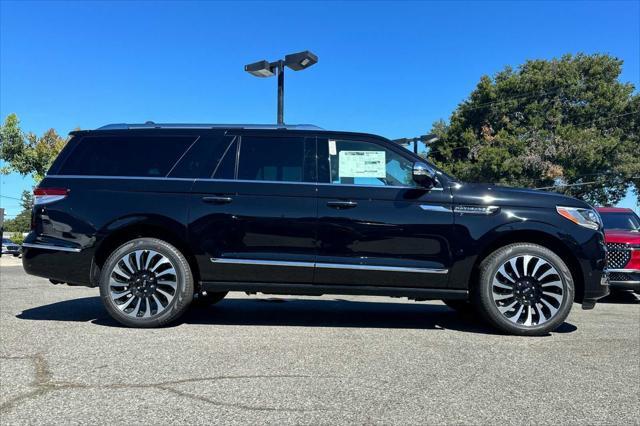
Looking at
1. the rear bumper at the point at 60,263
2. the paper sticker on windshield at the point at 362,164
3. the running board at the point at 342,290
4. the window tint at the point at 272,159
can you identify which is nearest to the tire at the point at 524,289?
the running board at the point at 342,290

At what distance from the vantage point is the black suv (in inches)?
190

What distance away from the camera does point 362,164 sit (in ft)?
16.6

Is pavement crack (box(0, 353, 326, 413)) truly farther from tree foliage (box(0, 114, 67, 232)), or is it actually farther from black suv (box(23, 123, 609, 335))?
tree foliage (box(0, 114, 67, 232))

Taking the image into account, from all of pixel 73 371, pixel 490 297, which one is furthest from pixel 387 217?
pixel 73 371

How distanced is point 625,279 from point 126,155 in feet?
24.7

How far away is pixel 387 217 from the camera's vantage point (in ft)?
15.9

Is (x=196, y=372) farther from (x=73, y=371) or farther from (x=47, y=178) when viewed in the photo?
(x=47, y=178)

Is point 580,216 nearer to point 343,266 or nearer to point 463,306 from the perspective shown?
point 463,306

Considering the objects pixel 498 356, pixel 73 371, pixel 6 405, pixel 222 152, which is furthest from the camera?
pixel 222 152

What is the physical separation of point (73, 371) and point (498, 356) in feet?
10.3

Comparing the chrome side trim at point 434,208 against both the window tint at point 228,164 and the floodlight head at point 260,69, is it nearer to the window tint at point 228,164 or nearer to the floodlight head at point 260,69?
the window tint at point 228,164

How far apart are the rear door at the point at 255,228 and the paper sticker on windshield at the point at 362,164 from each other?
1.24ft

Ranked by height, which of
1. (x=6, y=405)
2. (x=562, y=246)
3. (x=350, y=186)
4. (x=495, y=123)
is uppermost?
(x=495, y=123)

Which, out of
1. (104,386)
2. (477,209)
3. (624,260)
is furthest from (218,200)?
(624,260)
